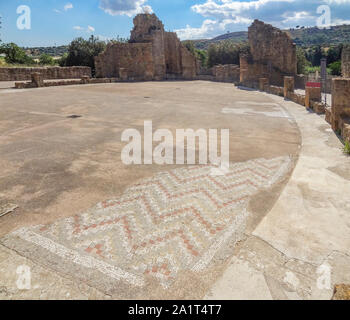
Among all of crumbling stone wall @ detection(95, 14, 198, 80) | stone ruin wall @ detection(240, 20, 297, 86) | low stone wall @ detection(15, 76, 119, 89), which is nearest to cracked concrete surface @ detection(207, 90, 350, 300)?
stone ruin wall @ detection(240, 20, 297, 86)

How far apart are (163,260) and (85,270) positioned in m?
1.01

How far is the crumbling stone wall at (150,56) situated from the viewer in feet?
103

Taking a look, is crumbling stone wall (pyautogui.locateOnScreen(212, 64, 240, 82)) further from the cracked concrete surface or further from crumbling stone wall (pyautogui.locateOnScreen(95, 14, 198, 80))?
the cracked concrete surface

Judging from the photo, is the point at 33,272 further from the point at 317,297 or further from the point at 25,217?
the point at 317,297

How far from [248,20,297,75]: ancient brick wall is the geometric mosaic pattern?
2310cm

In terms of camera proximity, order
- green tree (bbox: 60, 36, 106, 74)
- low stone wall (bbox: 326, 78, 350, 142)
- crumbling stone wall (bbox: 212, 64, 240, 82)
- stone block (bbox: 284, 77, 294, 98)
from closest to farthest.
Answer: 1. low stone wall (bbox: 326, 78, 350, 142)
2. stone block (bbox: 284, 77, 294, 98)
3. crumbling stone wall (bbox: 212, 64, 240, 82)
4. green tree (bbox: 60, 36, 106, 74)

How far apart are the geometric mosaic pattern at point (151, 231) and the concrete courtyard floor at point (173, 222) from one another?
2 cm

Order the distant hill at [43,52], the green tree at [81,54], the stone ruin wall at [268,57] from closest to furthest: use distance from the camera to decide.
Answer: the stone ruin wall at [268,57]
the green tree at [81,54]
the distant hill at [43,52]

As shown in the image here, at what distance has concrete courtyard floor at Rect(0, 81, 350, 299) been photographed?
11.1 ft

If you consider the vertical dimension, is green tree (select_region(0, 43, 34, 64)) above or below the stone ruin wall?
above

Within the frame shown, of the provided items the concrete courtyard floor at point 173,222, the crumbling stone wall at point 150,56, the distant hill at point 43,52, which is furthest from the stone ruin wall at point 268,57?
the distant hill at point 43,52

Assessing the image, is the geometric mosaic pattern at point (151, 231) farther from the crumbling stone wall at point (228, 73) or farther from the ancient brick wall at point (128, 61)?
the ancient brick wall at point (128, 61)

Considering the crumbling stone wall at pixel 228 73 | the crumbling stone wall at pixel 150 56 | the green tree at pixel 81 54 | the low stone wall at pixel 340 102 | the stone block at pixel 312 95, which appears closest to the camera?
the low stone wall at pixel 340 102
